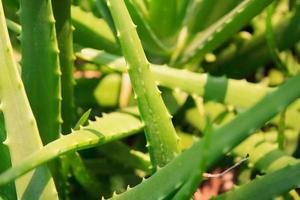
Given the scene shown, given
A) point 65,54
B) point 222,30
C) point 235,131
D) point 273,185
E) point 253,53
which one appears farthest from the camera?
point 253,53

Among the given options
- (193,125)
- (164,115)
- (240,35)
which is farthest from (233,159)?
(164,115)

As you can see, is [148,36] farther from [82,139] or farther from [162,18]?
[82,139]

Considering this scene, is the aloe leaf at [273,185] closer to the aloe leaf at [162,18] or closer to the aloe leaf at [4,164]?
the aloe leaf at [4,164]

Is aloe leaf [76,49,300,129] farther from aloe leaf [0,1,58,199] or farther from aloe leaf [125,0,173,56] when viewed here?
aloe leaf [0,1,58,199]

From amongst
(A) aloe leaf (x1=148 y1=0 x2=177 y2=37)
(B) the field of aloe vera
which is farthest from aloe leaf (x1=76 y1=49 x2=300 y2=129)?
(A) aloe leaf (x1=148 y1=0 x2=177 y2=37)

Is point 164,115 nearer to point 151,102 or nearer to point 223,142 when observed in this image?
point 151,102

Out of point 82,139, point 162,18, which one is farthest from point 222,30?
point 82,139
